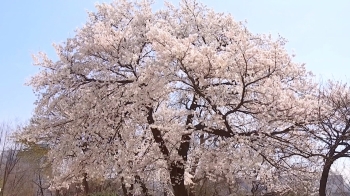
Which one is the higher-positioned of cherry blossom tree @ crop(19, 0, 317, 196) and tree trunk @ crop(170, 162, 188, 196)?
cherry blossom tree @ crop(19, 0, 317, 196)

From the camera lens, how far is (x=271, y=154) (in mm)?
9828

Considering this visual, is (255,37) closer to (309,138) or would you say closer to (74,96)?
(309,138)

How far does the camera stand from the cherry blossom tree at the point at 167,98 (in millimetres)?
8914

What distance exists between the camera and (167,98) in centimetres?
1092

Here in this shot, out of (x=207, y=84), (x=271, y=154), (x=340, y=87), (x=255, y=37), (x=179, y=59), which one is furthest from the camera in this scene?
(x=340, y=87)

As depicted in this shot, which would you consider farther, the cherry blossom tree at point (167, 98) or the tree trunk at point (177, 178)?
the tree trunk at point (177, 178)

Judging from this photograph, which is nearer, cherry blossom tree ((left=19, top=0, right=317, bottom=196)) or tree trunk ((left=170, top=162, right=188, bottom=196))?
cherry blossom tree ((left=19, top=0, right=317, bottom=196))

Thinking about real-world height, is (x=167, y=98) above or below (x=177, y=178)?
above

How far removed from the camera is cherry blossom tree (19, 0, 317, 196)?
8914 millimetres

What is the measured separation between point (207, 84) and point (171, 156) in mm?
2382

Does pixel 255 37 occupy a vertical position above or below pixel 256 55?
above

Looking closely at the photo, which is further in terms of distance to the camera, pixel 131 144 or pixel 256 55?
pixel 131 144

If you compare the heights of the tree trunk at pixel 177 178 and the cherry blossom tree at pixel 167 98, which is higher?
the cherry blossom tree at pixel 167 98

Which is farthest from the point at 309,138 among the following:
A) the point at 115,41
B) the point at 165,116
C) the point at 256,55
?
the point at 115,41
